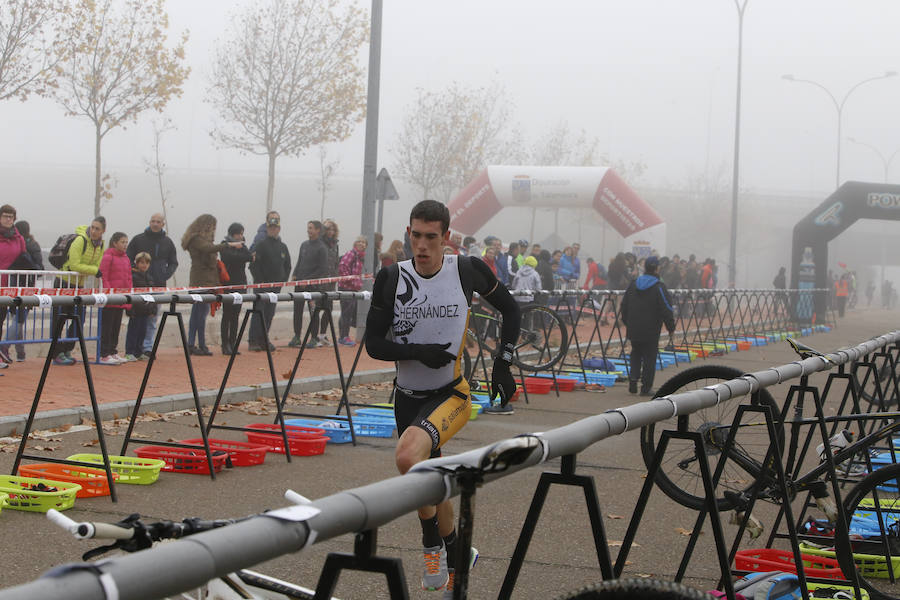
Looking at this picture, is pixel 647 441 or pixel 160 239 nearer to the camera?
pixel 647 441

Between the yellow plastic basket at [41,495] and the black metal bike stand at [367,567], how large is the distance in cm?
488

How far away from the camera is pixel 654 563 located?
590 centimetres

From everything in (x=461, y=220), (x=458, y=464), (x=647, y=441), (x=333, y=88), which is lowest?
(x=647, y=441)

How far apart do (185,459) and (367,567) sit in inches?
248

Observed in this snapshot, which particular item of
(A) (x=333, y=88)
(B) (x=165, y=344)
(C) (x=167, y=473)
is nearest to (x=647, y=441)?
(C) (x=167, y=473)

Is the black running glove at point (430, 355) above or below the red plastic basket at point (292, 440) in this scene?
above

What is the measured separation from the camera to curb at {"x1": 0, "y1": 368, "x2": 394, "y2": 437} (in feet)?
30.9

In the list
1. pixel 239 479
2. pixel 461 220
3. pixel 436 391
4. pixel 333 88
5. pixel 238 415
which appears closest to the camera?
pixel 436 391

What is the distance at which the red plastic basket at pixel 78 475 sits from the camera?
7117 millimetres

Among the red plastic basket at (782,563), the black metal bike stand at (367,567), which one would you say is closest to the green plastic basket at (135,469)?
the red plastic basket at (782,563)

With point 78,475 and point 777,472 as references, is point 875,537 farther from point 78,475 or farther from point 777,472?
point 78,475

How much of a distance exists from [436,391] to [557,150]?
6831 centimetres

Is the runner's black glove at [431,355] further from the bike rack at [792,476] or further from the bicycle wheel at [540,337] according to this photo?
the bicycle wheel at [540,337]

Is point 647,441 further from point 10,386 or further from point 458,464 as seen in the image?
point 10,386
